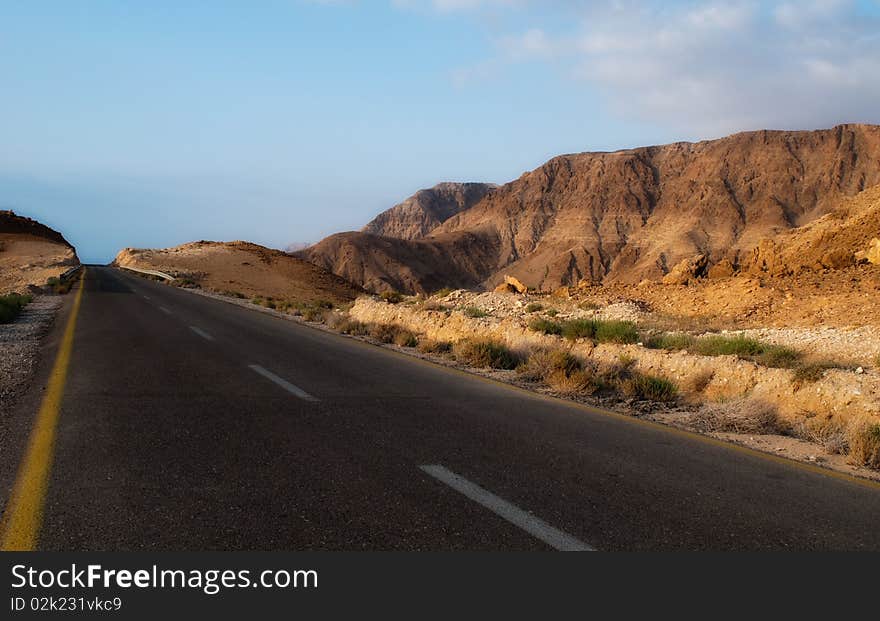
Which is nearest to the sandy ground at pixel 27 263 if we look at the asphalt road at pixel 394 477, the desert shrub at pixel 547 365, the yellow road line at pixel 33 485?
the desert shrub at pixel 547 365

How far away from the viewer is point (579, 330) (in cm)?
1400

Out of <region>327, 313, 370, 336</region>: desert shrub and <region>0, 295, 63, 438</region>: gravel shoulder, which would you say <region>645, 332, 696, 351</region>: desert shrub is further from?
<region>0, 295, 63, 438</region>: gravel shoulder

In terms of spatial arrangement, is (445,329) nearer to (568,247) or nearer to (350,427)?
(350,427)

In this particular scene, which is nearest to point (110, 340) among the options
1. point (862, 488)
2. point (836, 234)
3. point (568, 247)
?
point (862, 488)

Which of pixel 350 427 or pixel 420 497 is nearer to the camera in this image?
pixel 420 497

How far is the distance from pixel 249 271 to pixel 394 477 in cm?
6212

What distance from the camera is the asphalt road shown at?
4.09 m

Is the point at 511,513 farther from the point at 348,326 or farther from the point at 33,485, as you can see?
the point at 348,326

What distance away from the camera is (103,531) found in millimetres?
3967

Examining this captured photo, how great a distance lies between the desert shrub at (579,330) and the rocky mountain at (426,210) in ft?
517

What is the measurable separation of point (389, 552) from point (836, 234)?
30.1 metres

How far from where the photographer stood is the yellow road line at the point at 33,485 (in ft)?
12.7

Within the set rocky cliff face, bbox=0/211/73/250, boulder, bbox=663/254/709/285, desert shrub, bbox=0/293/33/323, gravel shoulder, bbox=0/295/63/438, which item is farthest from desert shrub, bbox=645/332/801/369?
rocky cliff face, bbox=0/211/73/250

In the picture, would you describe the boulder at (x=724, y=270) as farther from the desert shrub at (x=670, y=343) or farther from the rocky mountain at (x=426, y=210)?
the rocky mountain at (x=426, y=210)
